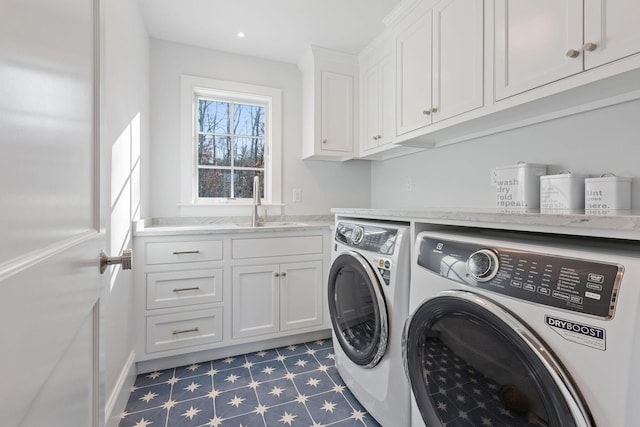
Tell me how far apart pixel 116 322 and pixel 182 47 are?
217 centimetres

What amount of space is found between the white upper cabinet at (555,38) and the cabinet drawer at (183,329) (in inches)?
84.3

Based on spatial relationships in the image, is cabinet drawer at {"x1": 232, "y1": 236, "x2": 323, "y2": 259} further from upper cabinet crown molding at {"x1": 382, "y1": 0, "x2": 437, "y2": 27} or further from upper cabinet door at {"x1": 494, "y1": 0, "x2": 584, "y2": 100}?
upper cabinet crown molding at {"x1": 382, "y1": 0, "x2": 437, "y2": 27}

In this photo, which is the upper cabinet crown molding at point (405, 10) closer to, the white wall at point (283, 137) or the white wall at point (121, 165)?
the white wall at point (283, 137)

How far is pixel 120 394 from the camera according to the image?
4.91ft

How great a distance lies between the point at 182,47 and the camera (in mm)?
2480

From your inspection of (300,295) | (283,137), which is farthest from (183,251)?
(283,137)

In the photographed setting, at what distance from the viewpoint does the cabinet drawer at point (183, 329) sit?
191 centimetres

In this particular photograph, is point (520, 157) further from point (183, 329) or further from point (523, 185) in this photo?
point (183, 329)

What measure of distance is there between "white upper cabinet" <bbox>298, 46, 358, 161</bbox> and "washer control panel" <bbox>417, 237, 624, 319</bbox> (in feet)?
5.95

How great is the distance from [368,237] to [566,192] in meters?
0.88

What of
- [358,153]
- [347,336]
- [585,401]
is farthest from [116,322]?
[358,153]

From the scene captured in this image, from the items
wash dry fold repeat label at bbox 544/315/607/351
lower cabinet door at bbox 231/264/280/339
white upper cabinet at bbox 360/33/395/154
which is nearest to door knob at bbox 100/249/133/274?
wash dry fold repeat label at bbox 544/315/607/351

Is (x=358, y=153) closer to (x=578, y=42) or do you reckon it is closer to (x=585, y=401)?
(x=578, y=42)

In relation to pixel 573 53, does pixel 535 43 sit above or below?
above
